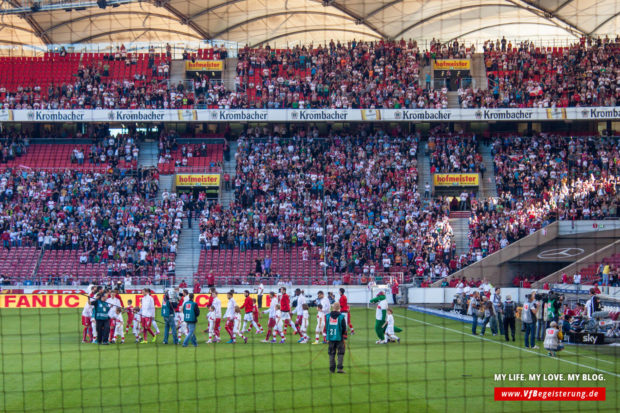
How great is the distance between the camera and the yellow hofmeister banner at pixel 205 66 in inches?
2085

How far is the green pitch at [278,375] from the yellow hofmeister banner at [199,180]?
23.3 m

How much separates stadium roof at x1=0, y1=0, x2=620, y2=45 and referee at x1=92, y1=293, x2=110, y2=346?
3225 centimetres

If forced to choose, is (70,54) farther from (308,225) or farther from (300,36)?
(308,225)

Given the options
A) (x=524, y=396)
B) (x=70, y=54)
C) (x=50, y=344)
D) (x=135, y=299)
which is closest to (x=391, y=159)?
(x=135, y=299)

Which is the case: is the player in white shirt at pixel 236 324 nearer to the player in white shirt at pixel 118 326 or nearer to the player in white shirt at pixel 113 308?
the player in white shirt at pixel 118 326

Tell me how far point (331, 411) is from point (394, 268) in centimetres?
2671

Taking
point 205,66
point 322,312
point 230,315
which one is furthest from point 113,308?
point 205,66

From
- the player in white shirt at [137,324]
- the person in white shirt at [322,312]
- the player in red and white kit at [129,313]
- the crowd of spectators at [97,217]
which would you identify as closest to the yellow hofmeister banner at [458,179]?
the crowd of spectators at [97,217]

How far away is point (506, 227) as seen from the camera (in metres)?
40.7

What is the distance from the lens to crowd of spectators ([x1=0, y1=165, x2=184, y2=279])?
41156mm

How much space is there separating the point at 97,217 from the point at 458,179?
2068 cm

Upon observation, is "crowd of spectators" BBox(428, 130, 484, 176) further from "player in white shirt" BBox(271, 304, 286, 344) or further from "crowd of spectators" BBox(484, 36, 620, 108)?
"player in white shirt" BBox(271, 304, 286, 344)

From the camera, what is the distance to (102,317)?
22047 millimetres

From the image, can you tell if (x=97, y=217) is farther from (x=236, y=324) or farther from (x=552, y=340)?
(x=552, y=340)
